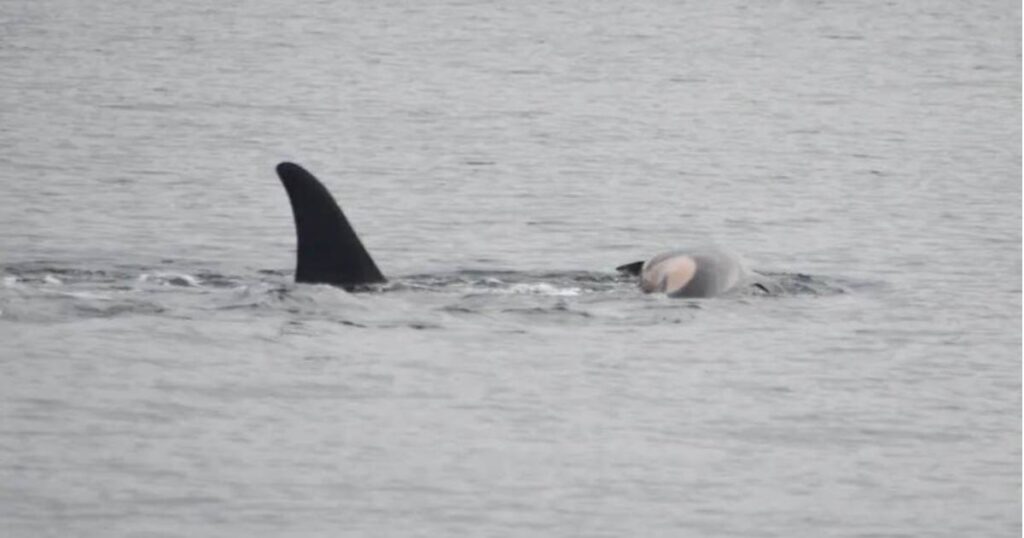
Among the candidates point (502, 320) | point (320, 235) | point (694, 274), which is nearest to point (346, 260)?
point (320, 235)

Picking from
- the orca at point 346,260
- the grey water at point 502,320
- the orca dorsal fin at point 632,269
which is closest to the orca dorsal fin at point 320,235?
the orca at point 346,260

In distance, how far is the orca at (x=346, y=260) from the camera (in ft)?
63.0

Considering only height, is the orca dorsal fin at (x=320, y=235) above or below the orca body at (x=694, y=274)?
above

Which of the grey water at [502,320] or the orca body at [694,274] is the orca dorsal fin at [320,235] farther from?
the orca body at [694,274]

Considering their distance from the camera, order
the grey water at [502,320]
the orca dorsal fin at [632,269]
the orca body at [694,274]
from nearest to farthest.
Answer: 1. the grey water at [502,320]
2. the orca body at [694,274]
3. the orca dorsal fin at [632,269]

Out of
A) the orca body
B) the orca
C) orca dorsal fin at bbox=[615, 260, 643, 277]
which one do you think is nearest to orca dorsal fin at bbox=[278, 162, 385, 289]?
the orca

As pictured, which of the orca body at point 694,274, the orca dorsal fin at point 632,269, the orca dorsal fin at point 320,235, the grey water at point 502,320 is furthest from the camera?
the orca dorsal fin at point 632,269

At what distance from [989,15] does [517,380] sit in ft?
137

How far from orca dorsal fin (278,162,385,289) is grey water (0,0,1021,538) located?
0.23m

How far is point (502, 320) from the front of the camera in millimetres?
19469

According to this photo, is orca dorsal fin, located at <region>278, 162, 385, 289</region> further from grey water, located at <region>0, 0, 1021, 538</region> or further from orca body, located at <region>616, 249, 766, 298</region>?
orca body, located at <region>616, 249, 766, 298</region>

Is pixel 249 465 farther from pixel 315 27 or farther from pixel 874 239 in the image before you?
pixel 315 27

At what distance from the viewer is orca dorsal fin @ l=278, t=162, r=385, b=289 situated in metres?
19.2

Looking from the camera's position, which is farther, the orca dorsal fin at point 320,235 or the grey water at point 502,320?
the orca dorsal fin at point 320,235
